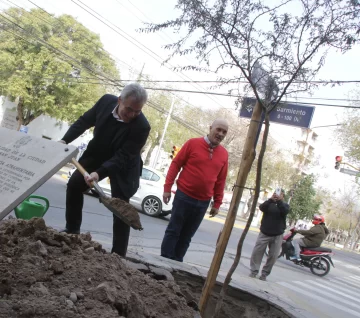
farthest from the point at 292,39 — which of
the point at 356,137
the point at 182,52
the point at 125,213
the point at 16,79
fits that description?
the point at 16,79

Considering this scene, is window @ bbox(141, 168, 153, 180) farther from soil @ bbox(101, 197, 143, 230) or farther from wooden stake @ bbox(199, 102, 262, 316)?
wooden stake @ bbox(199, 102, 262, 316)

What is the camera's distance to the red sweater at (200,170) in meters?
4.51

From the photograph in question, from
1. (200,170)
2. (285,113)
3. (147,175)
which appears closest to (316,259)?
(147,175)

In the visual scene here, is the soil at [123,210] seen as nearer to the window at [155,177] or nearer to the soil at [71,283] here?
the soil at [71,283]

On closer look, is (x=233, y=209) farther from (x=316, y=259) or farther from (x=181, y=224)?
(x=316, y=259)

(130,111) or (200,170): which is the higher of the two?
(130,111)

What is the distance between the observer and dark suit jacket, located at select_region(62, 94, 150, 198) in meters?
3.43

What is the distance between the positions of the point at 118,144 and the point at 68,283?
1661 mm

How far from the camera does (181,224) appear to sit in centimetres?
442

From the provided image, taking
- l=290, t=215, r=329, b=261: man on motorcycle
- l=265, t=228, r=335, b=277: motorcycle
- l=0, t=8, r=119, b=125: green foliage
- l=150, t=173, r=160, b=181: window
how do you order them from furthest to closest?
l=0, t=8, r=119, b=125: green foliage, l=150, t=173, r=160, b=181: window, l=290, t=215, r=329, b=261: man on motorcycle, l=265, t=228, r=335, b=277: motorcycle

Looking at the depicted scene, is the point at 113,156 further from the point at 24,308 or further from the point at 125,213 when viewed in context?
the point at 24,308

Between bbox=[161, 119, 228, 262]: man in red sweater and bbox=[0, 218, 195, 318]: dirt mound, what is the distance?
1770 millimetres

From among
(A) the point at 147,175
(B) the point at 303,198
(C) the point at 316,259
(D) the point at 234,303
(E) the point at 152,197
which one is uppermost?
(B) the point at 303,198

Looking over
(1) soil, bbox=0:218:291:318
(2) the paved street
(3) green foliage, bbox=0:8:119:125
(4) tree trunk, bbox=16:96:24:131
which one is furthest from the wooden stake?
(4) tree trunk, bbox=16:96:24:131
